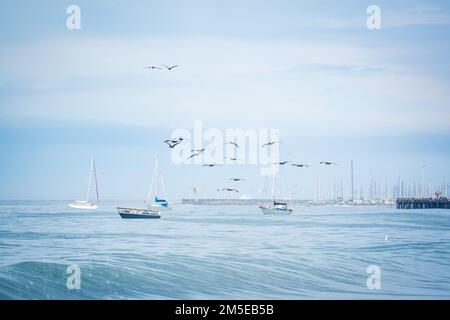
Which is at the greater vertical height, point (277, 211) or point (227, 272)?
point (227, 272)

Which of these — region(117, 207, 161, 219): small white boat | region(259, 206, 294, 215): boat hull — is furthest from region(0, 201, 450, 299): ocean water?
region(259, 206, 294, 215): boat hull

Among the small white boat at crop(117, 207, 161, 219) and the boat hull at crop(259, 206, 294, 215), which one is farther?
the boat hull at crop(259, 206, 294, 215)

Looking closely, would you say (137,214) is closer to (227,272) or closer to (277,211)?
(277,211)

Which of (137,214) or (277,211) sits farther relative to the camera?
(277,211)

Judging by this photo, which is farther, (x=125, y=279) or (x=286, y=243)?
(x=286, y=243)

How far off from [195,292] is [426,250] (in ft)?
47.3

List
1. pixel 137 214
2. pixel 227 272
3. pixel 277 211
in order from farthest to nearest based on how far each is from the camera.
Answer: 1. pixel 277 211
2. pixel 137 214
3. pixel 227 272

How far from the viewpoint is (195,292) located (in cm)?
1625

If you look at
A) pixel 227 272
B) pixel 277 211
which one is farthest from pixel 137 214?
pixel 227 272

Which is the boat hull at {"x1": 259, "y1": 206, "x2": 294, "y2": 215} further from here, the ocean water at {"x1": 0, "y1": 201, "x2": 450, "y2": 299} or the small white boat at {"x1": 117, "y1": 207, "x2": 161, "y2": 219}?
the ocean water at {"x1": 0, "y1": 201, "x2": 450, "y2": 299}

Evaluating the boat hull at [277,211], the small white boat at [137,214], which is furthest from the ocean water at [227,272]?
the boat hull at [277,211]

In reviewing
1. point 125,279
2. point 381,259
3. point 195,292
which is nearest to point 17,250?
point 125,279

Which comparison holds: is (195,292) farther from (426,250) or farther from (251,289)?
(426,250)

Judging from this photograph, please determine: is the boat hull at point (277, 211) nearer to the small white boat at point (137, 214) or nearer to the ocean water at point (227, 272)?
the small white boat at point (137, 214)
